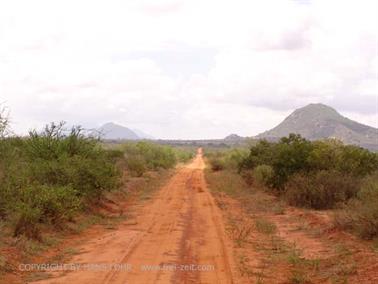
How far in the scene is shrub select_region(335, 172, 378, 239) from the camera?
1473cm

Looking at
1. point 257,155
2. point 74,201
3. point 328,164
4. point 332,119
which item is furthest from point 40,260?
point 332,119

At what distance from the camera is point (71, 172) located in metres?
19.9

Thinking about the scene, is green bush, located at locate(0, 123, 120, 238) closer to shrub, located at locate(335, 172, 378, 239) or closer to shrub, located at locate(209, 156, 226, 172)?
shrub, located at locate(335, 172, 378, 239)

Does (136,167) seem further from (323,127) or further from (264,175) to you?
(323,127)

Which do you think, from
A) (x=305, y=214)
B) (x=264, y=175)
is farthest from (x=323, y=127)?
(x=305, y=214)

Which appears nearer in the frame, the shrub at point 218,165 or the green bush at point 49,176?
the green bush at point 49,176

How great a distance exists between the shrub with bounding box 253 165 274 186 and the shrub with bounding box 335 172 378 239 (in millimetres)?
12257

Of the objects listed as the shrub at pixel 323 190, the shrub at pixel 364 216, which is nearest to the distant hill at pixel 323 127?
the shrub at pixel 323 190

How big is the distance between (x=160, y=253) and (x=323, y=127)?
407ft

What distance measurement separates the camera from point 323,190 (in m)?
22.6

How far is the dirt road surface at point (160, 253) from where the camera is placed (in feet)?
36.0

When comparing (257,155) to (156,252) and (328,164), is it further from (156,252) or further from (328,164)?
(156,252)

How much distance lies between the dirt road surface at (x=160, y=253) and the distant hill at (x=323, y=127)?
3422 inches

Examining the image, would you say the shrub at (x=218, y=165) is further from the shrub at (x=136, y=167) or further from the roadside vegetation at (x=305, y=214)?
the roadside vegetation at (x=305, y=214)
